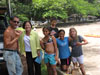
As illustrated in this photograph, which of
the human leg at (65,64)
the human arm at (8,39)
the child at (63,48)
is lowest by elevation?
the human leg at (65,64)

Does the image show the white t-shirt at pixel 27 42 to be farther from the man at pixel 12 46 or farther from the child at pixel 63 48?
the child at pixel 63 48

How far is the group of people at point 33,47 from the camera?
9.99 feet

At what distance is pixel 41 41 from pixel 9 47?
0.86 metres

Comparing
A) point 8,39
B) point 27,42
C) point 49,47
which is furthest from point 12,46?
point 49,47

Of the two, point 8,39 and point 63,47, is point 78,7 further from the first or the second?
point 8,39

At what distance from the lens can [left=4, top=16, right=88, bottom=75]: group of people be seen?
304cm

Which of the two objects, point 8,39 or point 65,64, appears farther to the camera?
point 65,64

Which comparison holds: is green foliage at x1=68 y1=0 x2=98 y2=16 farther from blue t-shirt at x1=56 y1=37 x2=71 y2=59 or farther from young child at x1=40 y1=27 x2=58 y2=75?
young child at x1=40 y1=27 x2=58 y2=75

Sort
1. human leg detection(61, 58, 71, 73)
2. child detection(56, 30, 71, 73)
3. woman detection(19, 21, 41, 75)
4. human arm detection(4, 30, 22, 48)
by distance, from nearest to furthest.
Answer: human arm detection(4, 30, 22, 48) < woman detection(19, 21, 41, 75) < child detection(56, 30, 71, 73) < human leg detection(61, 58, 71, 73)

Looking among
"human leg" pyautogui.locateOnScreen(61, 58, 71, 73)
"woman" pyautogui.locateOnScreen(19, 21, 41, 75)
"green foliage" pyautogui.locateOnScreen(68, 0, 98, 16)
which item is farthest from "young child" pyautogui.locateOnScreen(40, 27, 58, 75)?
"green foliage" pyautogui.locateOnScreen(68, 0, 98, 16)

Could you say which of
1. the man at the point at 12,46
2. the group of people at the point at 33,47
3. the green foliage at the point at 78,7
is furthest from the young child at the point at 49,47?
the green foliage at the point at 78,7

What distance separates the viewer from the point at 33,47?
3.34 metres

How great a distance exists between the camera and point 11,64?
3.05 metres

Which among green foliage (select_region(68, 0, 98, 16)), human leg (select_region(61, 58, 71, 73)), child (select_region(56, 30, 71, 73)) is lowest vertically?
human leg (select_region(61, 58, 71, 73))
